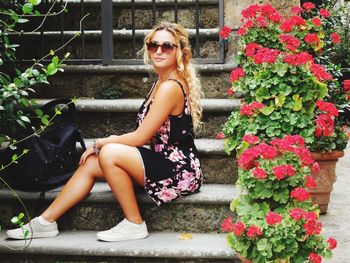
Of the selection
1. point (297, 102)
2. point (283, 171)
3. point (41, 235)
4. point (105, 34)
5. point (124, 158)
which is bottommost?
point (41, 235)

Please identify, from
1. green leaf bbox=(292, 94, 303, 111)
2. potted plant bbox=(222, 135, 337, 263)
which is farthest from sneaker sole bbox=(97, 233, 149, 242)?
green leaf bbox=(292, 94, 303, 111)

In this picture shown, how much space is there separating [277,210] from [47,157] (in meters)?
1.40

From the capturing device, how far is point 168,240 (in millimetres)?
3318

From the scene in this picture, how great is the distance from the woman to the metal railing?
125cm

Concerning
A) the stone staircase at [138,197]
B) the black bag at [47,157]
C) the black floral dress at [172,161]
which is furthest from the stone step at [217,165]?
the black bag at [47,157]

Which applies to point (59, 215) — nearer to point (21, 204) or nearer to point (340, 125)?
point (21, 204)

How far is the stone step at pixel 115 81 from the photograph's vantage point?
14.9ft

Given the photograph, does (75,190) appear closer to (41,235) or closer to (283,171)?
(41,235)

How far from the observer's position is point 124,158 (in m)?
3.29

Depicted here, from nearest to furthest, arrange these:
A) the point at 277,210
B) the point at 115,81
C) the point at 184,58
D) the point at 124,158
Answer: the point at 277,210 < the point at 124,158 < the point at 184,58 < the point at 115,81

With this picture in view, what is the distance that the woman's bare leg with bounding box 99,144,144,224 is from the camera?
129 inches

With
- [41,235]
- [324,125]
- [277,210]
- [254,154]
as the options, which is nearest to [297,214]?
[277,210]

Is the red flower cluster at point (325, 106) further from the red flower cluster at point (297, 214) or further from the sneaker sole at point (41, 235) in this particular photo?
the sneaker sole at point (41, 235)

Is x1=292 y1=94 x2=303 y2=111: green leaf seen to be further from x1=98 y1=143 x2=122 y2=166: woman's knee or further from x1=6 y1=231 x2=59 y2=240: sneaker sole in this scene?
x1=6 y1=231 x2=59 y2=240: sneaker sole
